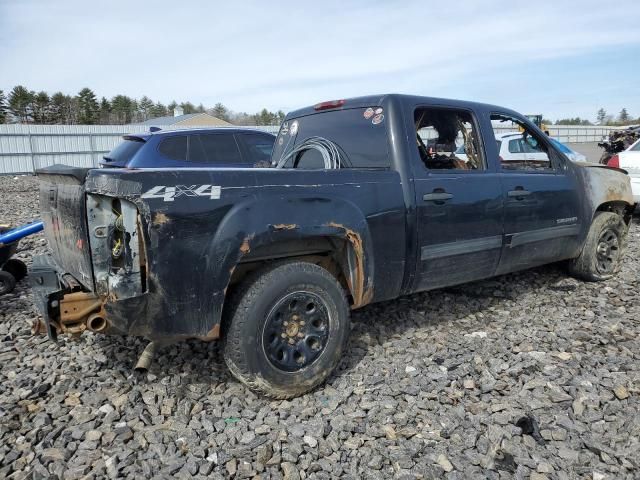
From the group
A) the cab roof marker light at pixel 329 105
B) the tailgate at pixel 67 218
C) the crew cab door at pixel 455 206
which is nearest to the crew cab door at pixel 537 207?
the crew cab door at pixel 455 206

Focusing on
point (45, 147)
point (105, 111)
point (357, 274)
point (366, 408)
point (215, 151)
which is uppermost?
point (105, 111)

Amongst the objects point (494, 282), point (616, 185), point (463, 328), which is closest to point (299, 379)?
point (463, 328)

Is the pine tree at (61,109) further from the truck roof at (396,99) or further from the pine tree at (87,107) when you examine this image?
the truck roof at (396,99)

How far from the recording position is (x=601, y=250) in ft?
17.6

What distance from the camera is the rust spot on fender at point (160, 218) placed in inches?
99.7

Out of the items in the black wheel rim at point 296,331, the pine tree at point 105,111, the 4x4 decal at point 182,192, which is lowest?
the black wheel rim at point 296,331

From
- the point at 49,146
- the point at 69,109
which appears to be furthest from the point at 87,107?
the point at 49,146

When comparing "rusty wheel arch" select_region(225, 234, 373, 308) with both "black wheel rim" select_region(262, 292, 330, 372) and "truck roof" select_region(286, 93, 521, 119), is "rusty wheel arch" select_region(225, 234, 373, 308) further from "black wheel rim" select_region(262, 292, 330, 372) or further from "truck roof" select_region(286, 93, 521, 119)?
"truck roof" select_region(286, 93, 521, 119)

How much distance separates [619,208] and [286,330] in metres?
4.44

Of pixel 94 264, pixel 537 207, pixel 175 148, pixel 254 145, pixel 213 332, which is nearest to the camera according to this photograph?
pixel 94 264

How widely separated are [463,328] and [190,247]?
2.56 m

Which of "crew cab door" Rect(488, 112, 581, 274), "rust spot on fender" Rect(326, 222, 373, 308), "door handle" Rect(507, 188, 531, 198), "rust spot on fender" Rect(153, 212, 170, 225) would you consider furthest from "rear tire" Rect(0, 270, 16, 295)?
"door handle" Rect(507, 188, 531, 198)

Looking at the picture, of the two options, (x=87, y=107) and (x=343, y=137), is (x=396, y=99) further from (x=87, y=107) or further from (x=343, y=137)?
(x=87, y=107)

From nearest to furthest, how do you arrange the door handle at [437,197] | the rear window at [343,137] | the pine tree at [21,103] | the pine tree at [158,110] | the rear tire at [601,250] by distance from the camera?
the door handle at [437,197] < the rear window at [343,137] < the rear tire at [601,250] < the pine tree at [21,103] < the pine tree at [158,110]
